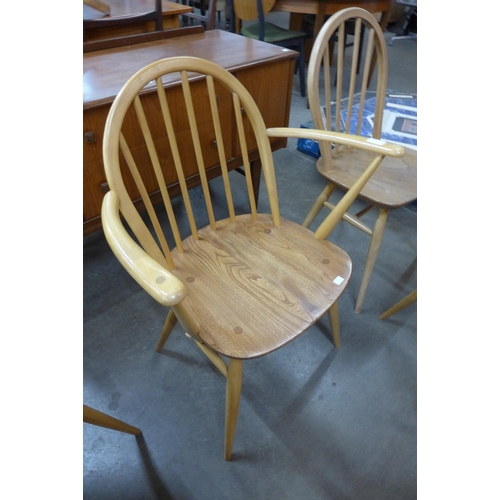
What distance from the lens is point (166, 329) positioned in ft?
3.66

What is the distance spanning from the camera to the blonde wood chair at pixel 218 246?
702 millimetres

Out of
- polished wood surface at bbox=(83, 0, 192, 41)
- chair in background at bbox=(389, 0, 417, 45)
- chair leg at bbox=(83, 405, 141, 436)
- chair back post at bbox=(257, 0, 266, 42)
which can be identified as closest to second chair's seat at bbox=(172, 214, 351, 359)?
chair leg at bbox=(83, 405, 141, 436)

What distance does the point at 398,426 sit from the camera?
108 centimetres

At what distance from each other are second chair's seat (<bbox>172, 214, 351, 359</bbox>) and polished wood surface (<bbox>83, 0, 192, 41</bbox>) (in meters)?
1.00

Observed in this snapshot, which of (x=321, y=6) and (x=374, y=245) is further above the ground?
(x=321, y=6)

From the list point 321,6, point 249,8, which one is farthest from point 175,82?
point 249,8

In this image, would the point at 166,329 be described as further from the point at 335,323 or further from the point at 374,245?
the point at 374,245

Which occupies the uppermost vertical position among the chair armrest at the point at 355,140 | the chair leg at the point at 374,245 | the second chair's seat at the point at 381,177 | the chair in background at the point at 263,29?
the chair in background at the point at 263,29

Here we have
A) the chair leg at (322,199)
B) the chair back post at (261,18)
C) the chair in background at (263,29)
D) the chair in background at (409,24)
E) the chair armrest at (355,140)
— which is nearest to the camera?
the chair armrest at (355,140)

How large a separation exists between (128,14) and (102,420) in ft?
5.48

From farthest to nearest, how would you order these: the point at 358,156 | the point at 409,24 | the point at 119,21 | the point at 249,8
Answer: the point at 409,24
the point at 249,8
the point at 358,156
the point at 119,21

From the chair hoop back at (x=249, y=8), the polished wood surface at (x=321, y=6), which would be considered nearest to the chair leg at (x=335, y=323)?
the polished wood surface at (x=321, y=6)

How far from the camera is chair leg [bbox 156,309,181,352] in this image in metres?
1.06

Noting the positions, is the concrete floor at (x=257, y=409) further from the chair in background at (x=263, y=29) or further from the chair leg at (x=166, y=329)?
the chair in background at (x=263, y=29)
